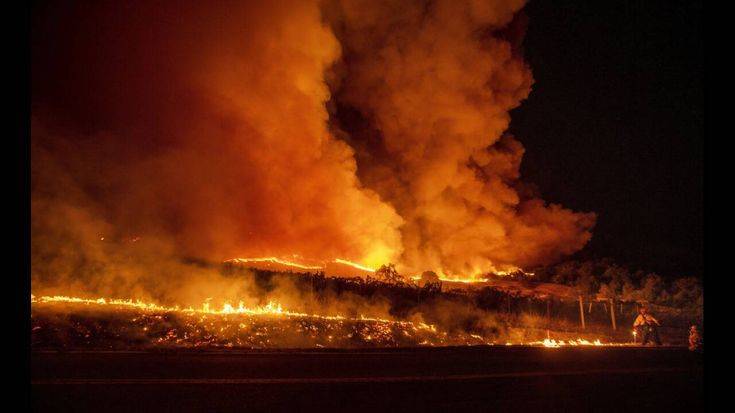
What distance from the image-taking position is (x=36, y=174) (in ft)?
64.8

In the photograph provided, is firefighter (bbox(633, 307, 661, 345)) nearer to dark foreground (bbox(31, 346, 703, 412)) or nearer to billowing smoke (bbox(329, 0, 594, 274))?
dark foreground (bbox(31, 346, 703, 412))

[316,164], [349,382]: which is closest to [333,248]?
[316,164]

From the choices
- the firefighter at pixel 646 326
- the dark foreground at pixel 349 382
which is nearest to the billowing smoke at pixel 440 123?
the firefighter at pixel 646 326

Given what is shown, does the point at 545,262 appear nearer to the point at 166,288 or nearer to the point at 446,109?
the point at 446,109

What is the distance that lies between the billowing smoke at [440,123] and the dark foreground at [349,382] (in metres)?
20.3

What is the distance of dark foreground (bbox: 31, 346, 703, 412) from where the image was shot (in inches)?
281

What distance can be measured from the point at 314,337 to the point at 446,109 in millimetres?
19435

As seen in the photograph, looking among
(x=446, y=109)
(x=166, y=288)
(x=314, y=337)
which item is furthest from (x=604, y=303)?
(x=166, y=288)

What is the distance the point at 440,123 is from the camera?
31.7m

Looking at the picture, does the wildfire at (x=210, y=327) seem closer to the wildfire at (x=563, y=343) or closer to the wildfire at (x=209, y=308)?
the wildfire at (x=209, y=308)

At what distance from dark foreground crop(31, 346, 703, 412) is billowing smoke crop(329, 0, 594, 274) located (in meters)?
20.3

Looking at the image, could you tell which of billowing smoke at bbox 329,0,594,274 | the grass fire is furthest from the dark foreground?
billowing smoke at bbox 329,0,594,274

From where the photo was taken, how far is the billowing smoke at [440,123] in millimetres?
30047

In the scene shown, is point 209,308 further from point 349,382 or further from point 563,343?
point 563,343
